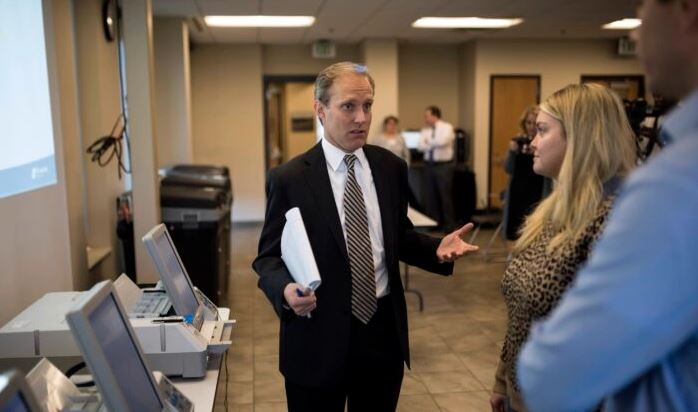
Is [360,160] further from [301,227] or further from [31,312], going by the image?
[31,312]

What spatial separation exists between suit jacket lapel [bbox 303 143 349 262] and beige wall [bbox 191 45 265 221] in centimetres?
724

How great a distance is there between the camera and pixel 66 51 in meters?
3.24

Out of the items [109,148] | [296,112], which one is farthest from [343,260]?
[296,112]

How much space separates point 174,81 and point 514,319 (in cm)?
580

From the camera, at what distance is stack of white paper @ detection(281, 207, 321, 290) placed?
1.49m

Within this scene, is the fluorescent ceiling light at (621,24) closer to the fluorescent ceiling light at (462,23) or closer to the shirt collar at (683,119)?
the fluorescent ceiling light at (462,23)

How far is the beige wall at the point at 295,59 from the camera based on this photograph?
8.94 m

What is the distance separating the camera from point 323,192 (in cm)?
172

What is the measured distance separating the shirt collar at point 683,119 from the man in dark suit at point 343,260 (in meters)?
1.05

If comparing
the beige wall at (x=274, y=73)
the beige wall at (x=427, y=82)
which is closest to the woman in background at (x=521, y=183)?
the beige wall at (x=274, y=73)

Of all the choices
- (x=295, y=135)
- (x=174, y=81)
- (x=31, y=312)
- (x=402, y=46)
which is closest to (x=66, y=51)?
(x=31, y=312)

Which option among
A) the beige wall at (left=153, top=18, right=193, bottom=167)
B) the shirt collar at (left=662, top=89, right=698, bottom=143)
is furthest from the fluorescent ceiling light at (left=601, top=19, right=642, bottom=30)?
the shirt collar at (left=662, top=89, right=698, bottom=143)

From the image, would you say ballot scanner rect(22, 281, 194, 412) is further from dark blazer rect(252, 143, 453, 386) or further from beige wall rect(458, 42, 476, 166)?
beige wall rect(458, 42, 476, 166)

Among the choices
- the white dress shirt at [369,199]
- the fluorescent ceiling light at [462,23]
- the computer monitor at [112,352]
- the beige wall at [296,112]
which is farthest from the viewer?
the beige wall at [296,112]
